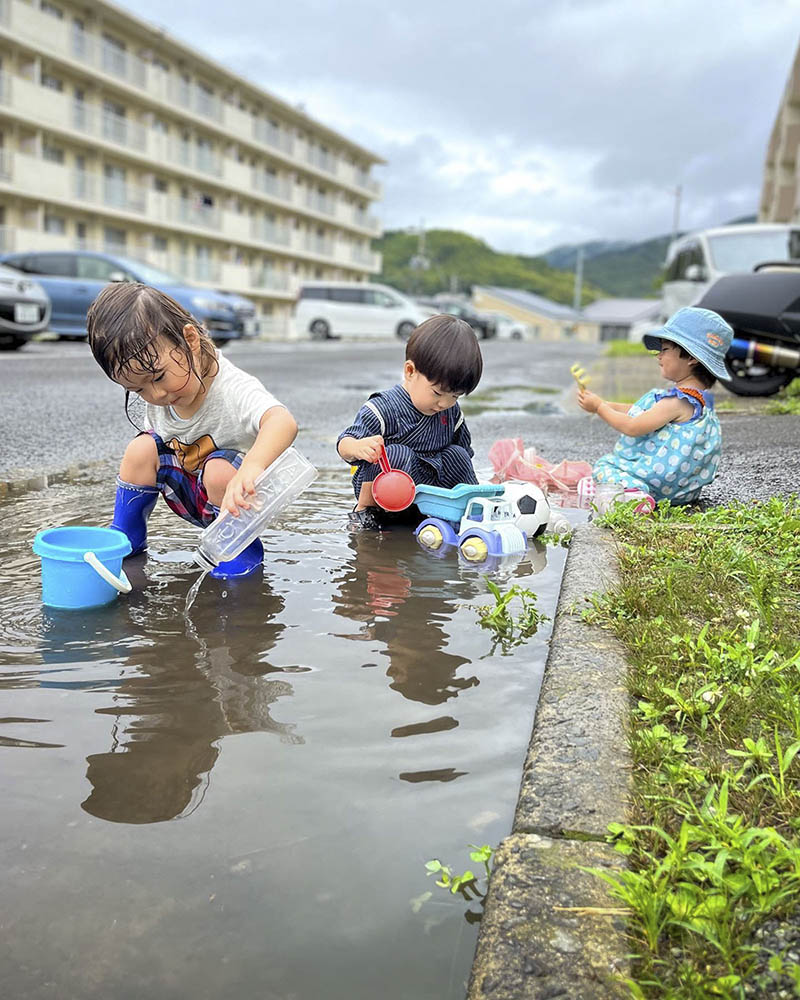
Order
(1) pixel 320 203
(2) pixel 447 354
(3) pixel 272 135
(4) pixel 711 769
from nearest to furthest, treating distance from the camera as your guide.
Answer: (4) pixel 711 769
(2) pixel 447 354
(3) pixel 272 135
(1) pixel 320 203

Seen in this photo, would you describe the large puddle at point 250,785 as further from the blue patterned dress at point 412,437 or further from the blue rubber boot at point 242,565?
the blue patterned dress at point 412,437

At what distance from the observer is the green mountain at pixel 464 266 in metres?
84.8

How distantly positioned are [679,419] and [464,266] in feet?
311

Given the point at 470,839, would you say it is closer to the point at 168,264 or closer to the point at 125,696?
the point at 125,696

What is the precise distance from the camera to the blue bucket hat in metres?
3.46

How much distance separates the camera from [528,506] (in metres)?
3.10

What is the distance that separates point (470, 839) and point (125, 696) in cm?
81

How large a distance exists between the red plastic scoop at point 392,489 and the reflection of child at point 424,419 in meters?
0.07

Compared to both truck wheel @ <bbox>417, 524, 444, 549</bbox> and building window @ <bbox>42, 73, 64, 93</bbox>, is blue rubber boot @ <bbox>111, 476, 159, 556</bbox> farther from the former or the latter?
building window @ <bbox>42, 73, 64, 93</bbox>

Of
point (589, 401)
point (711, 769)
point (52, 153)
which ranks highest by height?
point (52, 153)

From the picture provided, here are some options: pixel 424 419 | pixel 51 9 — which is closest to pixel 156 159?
pixel 51 9

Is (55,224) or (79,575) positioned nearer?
(79,575)

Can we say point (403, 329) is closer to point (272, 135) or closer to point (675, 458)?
point (272, 135)

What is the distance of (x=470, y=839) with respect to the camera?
126cm
